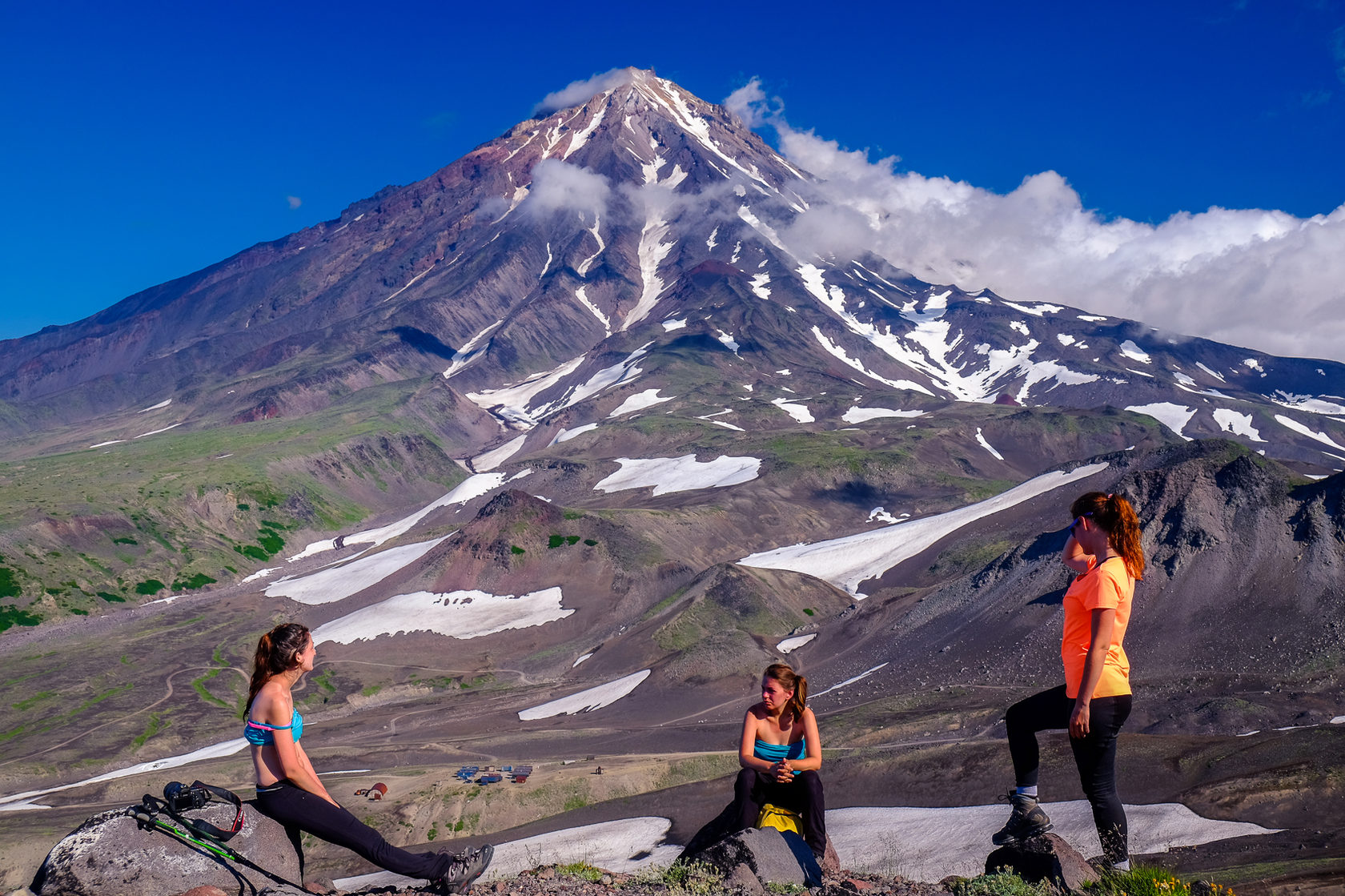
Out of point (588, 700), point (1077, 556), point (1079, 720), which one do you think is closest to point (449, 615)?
point (588, 700)

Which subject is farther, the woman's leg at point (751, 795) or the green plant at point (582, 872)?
the green plant at point (582, 872)

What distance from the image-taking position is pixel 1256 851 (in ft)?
47.1

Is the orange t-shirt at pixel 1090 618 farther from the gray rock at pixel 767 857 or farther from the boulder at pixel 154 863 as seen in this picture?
the boulder at pixel 154 863

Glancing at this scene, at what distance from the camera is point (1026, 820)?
917 centimetres

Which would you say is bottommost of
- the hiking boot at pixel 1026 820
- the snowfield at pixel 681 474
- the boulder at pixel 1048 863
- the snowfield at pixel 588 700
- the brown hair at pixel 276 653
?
the snowfield at pixel 588 700

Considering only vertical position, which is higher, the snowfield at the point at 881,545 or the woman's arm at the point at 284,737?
the woman's arm at the point at 284,737

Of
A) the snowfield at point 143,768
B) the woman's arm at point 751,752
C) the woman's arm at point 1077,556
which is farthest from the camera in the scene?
the snowfield at point 143,768

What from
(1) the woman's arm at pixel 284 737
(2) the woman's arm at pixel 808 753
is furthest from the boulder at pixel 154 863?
(2) the woman's arm at pixel 808 753

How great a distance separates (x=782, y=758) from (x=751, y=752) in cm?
→ 38

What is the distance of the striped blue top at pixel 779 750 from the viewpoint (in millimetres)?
9836

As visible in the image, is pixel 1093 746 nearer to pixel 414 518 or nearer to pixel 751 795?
pixel 751 795

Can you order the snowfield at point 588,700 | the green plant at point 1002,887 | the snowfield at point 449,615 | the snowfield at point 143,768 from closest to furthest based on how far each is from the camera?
the green plant at point 1002,887
the snowfield at point 143,768
the snowfield at point 588,700
the snowfield at point 449,615

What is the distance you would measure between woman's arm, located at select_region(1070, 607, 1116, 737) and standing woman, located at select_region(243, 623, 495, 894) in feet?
19.4

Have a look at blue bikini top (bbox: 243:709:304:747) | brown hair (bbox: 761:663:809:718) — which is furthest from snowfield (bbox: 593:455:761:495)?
blue bikini top (bbox: 243:709:304:747)
